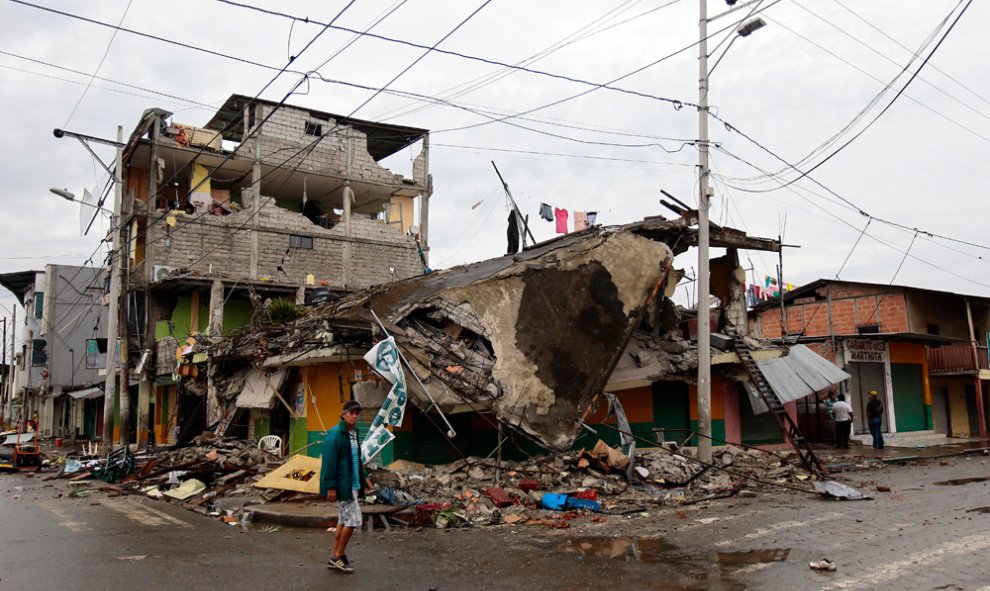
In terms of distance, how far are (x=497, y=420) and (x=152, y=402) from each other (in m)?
24.5

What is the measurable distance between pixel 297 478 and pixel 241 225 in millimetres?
20304

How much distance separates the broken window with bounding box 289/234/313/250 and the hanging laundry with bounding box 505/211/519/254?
14.1m

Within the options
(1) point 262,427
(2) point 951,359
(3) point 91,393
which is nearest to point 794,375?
(1) point 262,427

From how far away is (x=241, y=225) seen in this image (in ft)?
99.6

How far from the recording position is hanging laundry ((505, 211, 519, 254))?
2052cm

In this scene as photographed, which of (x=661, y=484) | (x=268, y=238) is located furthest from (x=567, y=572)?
(x=268, y=238)

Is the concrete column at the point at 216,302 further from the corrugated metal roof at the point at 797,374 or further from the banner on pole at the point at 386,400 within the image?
the corrugated metal roof at the point at 797,374

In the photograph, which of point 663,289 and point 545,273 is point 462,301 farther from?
point 663,289

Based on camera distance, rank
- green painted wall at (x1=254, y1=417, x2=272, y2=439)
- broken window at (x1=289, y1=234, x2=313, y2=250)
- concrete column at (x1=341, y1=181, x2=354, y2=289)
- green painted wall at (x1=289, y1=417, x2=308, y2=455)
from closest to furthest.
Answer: green painted wall at (x1=289, y1=417, x2=308, y2=455) < green painted wall at (x1=254, y1=417, x2=272, y2=439) < broken window at (x1=289, y1=234, x2=313, y2=250) < concrete column at (x1=341, y1=181, x2=354, y2=289)

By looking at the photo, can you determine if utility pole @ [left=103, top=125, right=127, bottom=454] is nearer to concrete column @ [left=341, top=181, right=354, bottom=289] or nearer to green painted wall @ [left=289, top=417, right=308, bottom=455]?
green painted wall @ [left=289, top=417, right=308, bottom=455]

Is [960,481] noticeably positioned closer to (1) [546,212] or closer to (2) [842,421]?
(2) [842,421]

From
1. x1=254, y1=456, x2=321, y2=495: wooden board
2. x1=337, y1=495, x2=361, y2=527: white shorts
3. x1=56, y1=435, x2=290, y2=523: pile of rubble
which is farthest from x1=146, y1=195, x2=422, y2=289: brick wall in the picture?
x1=337, y1=495, x2=361, y2=527: white shorts

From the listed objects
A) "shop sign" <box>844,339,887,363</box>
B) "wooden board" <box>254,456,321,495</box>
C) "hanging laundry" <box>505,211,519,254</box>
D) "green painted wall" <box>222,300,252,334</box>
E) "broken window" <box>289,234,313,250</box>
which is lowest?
"wooden board" <box>254,456,321,495</box>

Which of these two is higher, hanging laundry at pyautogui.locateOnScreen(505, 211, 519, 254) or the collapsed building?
hanging laundry at pyautogui.locateOnScreen(505, 211, 519, 254)
